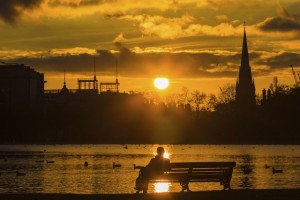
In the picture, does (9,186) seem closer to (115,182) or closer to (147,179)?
(115,182)

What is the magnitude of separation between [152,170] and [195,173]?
7.46 feet

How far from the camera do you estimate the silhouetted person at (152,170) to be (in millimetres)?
34531

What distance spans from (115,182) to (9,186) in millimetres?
11043

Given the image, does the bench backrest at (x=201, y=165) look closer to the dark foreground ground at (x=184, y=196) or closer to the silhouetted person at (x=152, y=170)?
the silhouetted person at (x=152, y=170)

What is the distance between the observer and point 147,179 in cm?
3453

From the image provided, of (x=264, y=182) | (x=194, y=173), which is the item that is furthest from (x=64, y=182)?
(x=194, y=173)

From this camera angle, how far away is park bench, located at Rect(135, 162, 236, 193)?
3541cm

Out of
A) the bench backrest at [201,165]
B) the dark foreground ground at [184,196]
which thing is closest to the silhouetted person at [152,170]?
the bench backrest at [201,165]

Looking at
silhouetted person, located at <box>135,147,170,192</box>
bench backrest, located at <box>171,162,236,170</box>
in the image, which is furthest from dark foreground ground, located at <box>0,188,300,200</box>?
bench backrest, located at <box>171,162,236,170</box>

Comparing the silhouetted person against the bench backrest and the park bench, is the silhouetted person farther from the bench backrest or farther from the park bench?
the bench backrest

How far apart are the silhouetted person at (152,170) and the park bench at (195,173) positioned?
0.18 meters

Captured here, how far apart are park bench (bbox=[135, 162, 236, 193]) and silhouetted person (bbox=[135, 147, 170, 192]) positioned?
182 mm

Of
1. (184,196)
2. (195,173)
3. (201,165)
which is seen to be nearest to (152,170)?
(195,173)

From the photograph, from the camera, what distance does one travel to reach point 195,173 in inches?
1415
